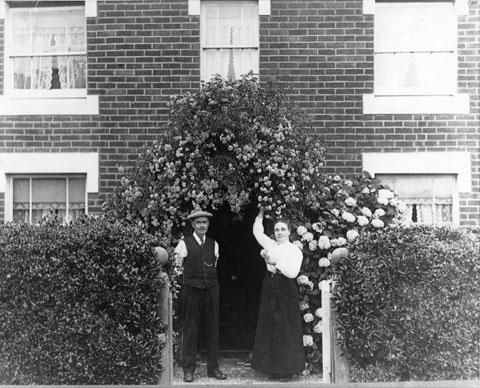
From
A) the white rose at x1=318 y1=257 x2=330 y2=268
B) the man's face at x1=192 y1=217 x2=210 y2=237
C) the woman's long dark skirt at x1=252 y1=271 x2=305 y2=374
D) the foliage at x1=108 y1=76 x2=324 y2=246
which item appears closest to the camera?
the woman's long dark skirt at x1=252 y1=271 x2=305 y2=374

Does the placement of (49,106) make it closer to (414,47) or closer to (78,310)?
(78,310)

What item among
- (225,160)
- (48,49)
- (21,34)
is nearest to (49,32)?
(48,49)

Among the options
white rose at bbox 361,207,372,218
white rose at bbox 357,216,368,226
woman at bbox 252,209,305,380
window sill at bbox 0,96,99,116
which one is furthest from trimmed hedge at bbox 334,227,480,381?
window sill at bbox 0,96,99,116

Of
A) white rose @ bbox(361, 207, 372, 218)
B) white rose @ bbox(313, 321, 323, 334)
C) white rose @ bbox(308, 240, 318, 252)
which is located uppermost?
white rose @ bbox(361, 207, 372, 218)

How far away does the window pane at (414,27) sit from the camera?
10.7 metres

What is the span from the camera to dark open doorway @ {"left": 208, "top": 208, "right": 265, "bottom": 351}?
10.4 metres

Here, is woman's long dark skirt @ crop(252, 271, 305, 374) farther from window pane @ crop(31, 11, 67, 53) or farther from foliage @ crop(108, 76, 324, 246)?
window pane @ crop(31, 11, 67, 53)

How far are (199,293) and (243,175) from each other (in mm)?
1533

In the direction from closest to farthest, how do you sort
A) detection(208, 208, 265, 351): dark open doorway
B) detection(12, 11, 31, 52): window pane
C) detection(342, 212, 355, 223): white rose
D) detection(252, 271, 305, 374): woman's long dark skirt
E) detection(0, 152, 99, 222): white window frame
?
detection(252, 271, 305, 374): woman's long dark skirt → detection(342, 212, 355, 223): white rose → detection(208, 208, 265, 351): dark open doorway → detection(0, 152, 99, 222): white window frame → detection(12, 11, 31, 52): window pane

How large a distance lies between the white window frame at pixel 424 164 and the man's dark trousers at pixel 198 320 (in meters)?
3.18

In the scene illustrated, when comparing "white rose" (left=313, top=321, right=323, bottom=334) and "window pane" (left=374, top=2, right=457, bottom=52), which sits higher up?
"window pane" (left=374, top=2, right=457, bottom=52)

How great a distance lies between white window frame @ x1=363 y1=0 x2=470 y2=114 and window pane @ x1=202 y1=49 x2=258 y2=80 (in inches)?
67.4

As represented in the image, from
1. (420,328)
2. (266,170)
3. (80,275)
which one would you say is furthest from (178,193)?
Result: (420,328)

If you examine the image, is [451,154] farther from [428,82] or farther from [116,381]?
[116,381]
